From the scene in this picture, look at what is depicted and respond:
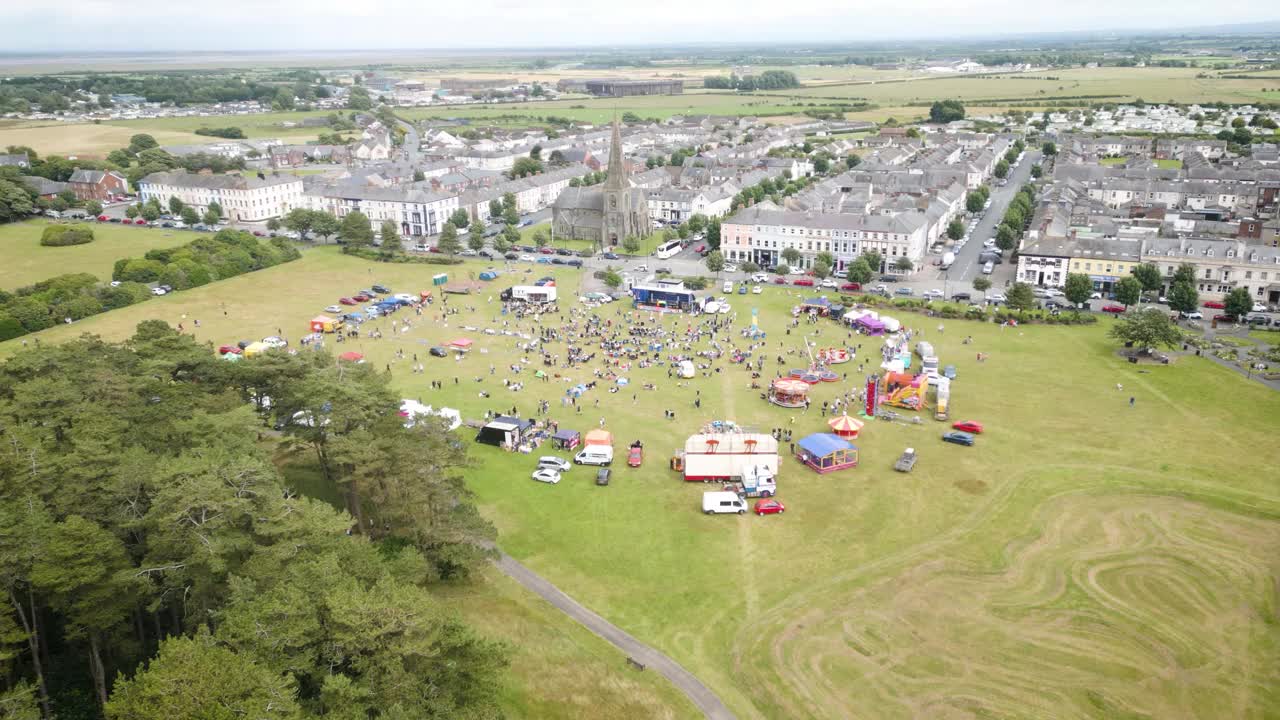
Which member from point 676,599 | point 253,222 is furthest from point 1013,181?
point 676,599

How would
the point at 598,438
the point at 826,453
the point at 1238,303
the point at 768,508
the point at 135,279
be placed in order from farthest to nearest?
the point at 135,279 → the point at 1238,303 → the point at 598,438 → the point at 826,453 → the point at 768,508

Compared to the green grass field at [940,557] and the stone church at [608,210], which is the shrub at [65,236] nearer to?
the stone church at [608,210]

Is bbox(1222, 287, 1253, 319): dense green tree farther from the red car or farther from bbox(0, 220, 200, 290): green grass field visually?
bbox(0, 220, 200, 290): green grass field

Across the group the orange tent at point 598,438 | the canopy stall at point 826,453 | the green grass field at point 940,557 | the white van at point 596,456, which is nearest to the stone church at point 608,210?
the green grass field at point 940,557

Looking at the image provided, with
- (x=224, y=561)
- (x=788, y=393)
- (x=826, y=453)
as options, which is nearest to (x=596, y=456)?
(x=826, y=453)

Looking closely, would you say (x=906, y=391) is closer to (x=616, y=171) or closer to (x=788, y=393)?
(x=788, y=393)

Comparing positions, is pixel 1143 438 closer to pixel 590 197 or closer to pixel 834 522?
pixel 834 522

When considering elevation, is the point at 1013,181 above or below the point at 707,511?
above
